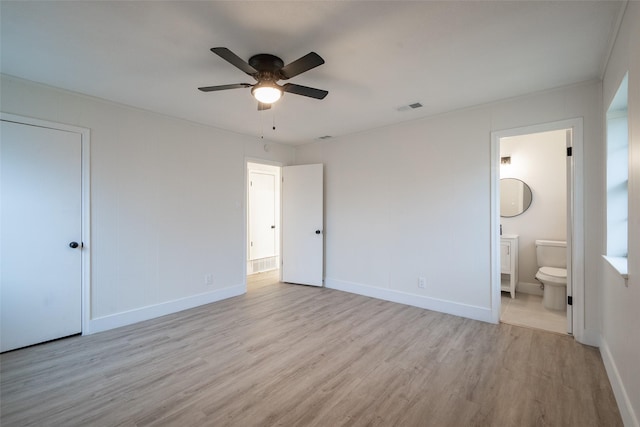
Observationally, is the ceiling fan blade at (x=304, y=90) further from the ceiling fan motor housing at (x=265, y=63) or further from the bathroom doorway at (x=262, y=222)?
the bathroom doorway at (x=262, y=222)

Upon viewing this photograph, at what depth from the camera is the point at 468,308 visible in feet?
10.9

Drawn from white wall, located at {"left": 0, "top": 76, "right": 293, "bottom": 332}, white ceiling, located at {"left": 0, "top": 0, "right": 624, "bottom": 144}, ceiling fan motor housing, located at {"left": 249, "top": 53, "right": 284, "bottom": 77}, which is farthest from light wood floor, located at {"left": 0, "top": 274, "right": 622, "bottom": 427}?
white ceiling, located at {"left": 0, "top": 0, "right": 624, "bottom": 144}

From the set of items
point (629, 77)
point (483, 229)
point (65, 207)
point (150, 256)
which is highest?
point (629, 77)

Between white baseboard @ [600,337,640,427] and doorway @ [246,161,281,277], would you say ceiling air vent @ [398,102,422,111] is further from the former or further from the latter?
doorway @ [246,161,281,277]

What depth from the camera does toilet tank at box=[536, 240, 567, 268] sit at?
3.97 meters

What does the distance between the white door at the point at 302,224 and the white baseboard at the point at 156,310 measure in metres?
1.01

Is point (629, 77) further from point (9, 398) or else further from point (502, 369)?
point (9, 398)

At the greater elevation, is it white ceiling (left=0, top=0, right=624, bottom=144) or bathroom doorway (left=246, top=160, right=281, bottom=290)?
white ceiling (left=0, top=0, right=624, bottom=144)

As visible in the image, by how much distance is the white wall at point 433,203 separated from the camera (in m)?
2.65

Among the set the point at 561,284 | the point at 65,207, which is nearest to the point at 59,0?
the point at 65,207

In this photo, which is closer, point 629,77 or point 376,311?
point 629,77

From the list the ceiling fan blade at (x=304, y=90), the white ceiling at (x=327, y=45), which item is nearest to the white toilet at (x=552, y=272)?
the white ceiling at (x=327, y=45)

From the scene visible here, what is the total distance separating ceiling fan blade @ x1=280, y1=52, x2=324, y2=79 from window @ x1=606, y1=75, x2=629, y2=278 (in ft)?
7.72

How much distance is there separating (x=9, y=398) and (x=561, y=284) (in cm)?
542
